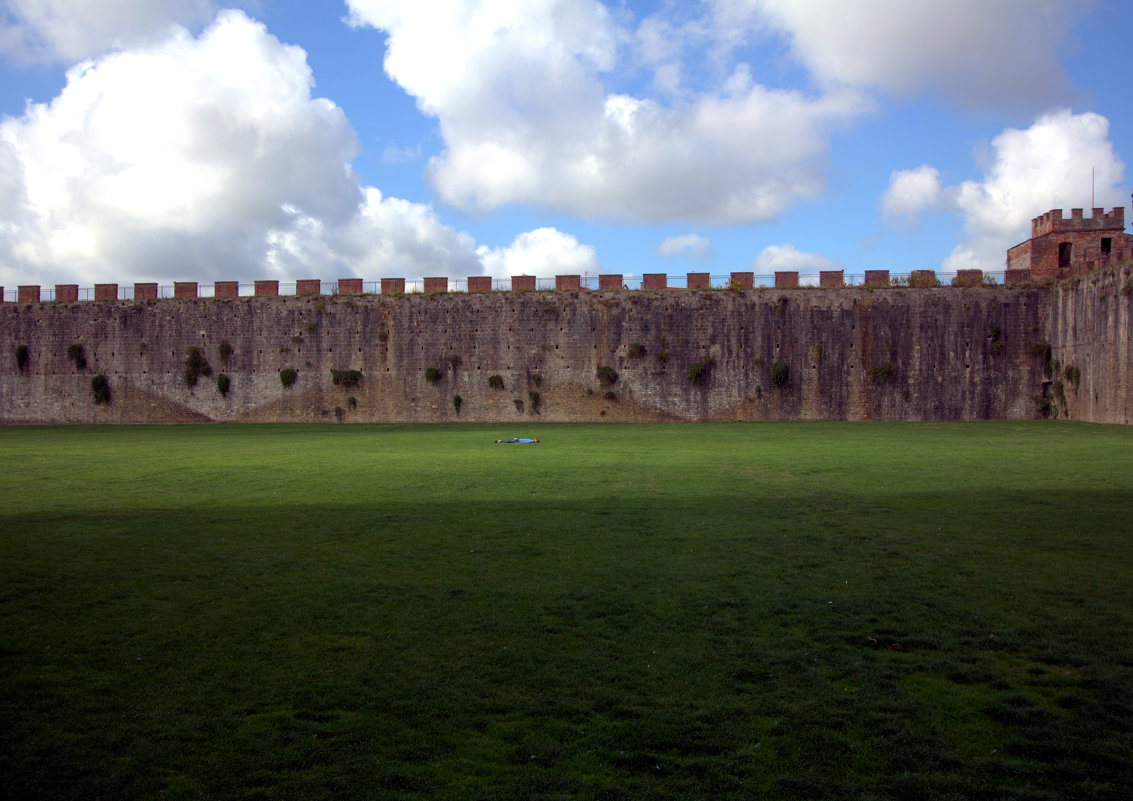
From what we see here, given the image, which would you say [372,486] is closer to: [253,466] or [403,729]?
[253,466]

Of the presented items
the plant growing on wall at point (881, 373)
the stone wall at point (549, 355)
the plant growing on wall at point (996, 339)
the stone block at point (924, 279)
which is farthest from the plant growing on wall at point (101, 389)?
the plant growing on wall at point (996, 339)

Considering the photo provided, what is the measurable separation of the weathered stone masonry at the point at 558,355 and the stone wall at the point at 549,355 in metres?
0.06

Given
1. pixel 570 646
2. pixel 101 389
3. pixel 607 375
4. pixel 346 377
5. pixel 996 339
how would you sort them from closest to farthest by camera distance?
pixel 570 646 → pixel 996 339 → pixel 607 375 → pixel 346 377 → pixel 101 389

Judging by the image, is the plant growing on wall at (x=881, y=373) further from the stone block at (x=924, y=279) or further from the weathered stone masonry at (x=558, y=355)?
the stone block at (x=924, y=279)

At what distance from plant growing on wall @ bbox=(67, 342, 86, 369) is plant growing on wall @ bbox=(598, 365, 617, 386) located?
22.7m

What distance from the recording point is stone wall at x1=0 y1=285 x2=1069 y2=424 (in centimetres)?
3186

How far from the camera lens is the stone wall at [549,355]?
3186 centimetres

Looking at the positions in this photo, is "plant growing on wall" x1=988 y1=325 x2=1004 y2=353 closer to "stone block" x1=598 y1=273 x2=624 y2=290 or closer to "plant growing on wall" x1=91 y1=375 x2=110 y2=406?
"stone block" x1=598 y1=273 x2=624 y2=290

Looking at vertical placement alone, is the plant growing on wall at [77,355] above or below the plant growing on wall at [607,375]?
above

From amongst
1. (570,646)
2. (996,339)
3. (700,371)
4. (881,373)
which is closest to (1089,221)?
(996,339)

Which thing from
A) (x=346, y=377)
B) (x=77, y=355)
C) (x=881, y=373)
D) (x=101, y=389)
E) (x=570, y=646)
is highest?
(x=77, y=355)

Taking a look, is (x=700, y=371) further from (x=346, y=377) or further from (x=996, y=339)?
(x=346, y=377)

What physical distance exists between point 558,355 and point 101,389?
20.0 meters

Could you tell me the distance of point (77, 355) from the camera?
116ft
